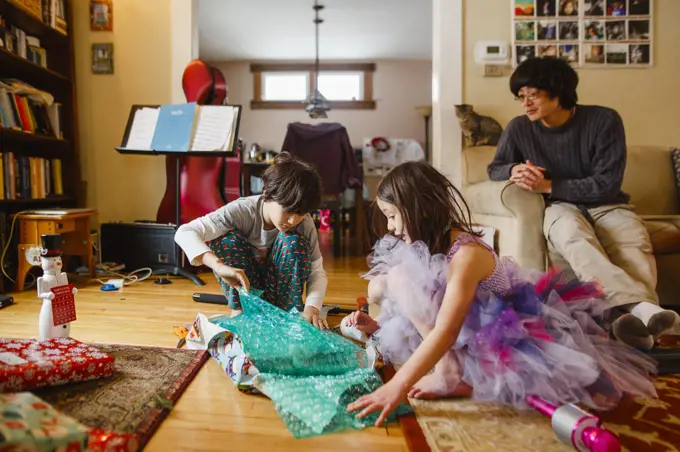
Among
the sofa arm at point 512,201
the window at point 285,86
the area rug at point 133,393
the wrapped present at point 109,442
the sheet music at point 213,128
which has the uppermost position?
the window at point 285,86

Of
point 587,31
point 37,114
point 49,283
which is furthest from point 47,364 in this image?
point 587,31

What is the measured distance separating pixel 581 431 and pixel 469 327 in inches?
12.1

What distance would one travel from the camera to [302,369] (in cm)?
118

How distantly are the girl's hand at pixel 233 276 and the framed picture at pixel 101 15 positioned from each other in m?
2.55

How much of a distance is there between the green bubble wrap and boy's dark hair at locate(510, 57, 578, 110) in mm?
1297

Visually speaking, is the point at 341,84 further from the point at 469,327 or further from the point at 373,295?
the point at 469,327

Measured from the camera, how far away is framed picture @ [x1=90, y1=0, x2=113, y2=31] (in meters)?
3.12

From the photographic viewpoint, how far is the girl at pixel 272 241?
4.58ft

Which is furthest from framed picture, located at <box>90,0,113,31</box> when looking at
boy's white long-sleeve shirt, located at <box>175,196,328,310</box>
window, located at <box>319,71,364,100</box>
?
window, located at <box>319,71,364,100</box>

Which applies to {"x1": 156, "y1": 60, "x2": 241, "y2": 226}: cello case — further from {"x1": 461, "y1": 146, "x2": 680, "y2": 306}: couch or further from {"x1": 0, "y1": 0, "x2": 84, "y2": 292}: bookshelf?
{"x1": 461, "y1": 146, "x2": 680, "y2": 306}: couch

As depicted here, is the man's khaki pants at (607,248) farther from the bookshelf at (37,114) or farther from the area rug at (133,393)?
the bookshelf at (37,114)

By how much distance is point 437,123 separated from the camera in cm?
311

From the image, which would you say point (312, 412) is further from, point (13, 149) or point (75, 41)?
point (75, 41)

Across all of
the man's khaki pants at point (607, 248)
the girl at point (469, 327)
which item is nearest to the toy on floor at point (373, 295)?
the girl at point (469, 327)
